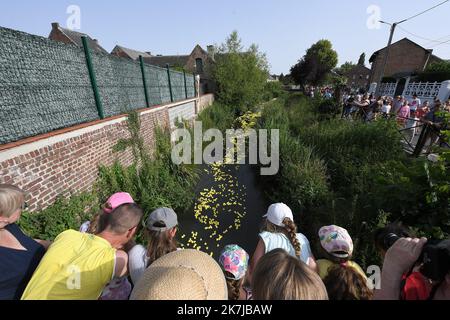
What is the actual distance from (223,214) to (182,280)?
4893mm

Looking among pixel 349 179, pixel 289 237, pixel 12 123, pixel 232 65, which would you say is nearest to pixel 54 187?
pixel 12 123

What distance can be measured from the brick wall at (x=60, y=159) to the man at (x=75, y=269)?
1.80 metres

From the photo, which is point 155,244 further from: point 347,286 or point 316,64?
point 316,64

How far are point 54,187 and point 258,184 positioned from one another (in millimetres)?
5418

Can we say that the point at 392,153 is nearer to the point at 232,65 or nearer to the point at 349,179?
the point at 349,179

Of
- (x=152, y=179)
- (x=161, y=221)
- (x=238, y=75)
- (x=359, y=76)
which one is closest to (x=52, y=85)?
(x=152, y=179)

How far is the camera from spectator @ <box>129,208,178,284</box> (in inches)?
85.2

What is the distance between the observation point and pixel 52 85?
3602 millimetres

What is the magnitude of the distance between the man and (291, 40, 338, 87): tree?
44861 millimetres

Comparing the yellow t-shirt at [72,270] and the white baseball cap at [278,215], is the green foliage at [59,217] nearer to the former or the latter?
the yellow t-shirt at [72,270]

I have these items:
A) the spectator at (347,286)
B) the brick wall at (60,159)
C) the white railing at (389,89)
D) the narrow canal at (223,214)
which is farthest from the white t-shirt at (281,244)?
the white railing at (389,89)

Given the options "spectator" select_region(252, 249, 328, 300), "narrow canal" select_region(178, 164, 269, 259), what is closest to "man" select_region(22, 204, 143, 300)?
"spectator" select_region(252, 249, 328, 300)
